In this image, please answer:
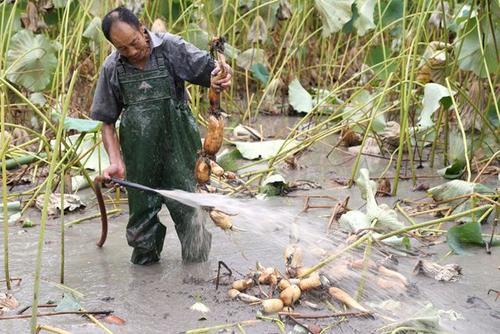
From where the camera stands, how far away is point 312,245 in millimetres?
3258

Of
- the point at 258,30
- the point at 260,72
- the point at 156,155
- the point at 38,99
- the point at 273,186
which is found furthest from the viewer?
the point at 260,72

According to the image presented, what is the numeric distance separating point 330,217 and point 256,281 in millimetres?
820

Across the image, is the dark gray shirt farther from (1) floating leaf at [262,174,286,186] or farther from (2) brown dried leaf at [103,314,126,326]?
(1) floating leaf at [262,174,286,186]

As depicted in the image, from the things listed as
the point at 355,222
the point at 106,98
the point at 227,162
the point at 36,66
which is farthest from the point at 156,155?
the point at 36,66

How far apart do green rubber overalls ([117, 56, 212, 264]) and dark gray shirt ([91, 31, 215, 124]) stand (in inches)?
1.0

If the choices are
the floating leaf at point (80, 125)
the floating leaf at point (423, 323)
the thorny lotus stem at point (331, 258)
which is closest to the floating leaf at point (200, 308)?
the thorny lotus stem at point (331, 258)

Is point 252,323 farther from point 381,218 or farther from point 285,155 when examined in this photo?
point 285,155

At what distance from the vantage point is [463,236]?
3297mm

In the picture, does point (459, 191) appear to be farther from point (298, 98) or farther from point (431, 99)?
point (298, 98)

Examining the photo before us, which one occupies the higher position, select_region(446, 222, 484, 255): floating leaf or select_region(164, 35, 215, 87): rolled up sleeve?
select_region(164, 35, 215, 87): rolled up sleeve

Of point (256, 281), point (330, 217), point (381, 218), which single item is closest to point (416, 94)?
point (330, 217)

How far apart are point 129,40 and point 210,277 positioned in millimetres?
898

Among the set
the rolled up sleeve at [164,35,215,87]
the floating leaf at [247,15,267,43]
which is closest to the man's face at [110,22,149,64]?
the rolled up sleeve at [164,35,215,87]

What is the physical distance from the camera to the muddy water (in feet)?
8.94
